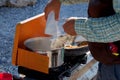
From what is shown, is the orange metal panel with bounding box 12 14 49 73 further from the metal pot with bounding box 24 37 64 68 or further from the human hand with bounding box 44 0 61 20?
the human hand with bounding box 44 0 61 20

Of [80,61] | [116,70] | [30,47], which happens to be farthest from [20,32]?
[116,70]

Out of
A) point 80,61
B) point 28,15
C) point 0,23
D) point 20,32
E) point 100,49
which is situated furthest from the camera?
point 28,15

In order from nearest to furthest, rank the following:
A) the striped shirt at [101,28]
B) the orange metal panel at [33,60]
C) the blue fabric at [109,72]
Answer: the striped shirt at [101,28], the blue fabric at [109,72], the orange metal panel at [33,60]

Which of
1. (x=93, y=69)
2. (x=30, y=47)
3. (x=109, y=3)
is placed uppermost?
(x=109, y=3)

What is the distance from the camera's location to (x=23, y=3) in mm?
5227

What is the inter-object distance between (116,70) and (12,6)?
3673 millimetres

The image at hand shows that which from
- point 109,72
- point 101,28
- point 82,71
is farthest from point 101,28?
point 82,71

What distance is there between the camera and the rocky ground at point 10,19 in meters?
3.54

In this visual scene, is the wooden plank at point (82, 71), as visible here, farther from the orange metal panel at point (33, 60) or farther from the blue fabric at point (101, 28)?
the blue fabric at point (101, 28)

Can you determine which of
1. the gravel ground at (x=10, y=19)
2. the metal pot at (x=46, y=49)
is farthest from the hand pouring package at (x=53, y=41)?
the gravel ground at (x=10, y=19)

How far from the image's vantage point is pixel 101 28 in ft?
5.00

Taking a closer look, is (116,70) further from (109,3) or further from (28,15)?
(28,15)

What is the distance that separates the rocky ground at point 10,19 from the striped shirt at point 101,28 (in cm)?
→ 173

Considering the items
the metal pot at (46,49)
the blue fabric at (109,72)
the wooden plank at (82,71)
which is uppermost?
the metal pot at (46,49)
